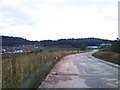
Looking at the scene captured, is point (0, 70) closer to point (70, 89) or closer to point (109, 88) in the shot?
point (70, 89)

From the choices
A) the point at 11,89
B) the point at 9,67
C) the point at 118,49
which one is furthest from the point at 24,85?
the point at 118,49

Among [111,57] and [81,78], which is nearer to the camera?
[81,78]

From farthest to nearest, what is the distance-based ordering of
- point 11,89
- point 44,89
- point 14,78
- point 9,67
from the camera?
point 44,89, point 9,67, point 14,78, point 11,89

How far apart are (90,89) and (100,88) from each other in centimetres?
69

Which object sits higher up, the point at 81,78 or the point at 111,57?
the point at 81,78

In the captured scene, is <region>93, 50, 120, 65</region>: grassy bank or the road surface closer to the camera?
the road surface

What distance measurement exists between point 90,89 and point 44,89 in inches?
86.0

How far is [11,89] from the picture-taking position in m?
10.2

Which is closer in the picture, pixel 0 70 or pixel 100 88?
pixel 0 70

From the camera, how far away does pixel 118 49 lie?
208 ft

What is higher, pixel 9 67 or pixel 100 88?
pixel 9 67

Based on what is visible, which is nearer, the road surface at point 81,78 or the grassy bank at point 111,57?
the road surface at point 81,78

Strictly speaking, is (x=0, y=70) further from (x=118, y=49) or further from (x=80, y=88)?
(x=118, y=49)

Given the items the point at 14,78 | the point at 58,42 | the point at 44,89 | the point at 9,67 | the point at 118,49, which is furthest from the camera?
the point at 58,42
